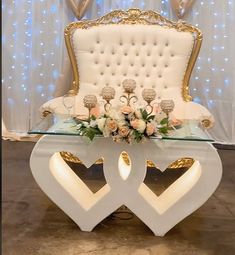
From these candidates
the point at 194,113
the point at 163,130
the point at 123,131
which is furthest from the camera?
the point at 194,113

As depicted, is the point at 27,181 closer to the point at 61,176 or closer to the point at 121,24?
the point at 61,176

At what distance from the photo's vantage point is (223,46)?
4.41m

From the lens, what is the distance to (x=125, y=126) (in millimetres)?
2135

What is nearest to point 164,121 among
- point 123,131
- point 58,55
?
point 123,131

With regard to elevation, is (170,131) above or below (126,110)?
below

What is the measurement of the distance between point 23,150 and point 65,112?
4.13 feet

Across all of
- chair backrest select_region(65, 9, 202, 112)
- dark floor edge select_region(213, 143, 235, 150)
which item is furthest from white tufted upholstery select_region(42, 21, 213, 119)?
dark floor edge select_region(213, 143, 235, 150)

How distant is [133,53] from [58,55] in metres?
1.04

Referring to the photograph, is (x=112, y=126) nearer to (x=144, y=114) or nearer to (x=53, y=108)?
(x=144, y=114)

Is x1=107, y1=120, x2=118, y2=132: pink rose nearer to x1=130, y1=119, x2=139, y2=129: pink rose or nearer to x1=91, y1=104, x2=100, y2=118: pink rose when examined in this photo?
x1=130, y1=119, x2=139, y2=129: pink rose

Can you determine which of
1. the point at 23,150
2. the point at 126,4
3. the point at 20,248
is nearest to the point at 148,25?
the point at 126,4

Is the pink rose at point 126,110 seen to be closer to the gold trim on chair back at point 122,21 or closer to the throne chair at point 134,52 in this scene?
the throne chair at point 134,52

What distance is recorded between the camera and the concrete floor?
2.19 metres

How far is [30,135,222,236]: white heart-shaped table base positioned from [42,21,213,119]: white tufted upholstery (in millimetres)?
1559
